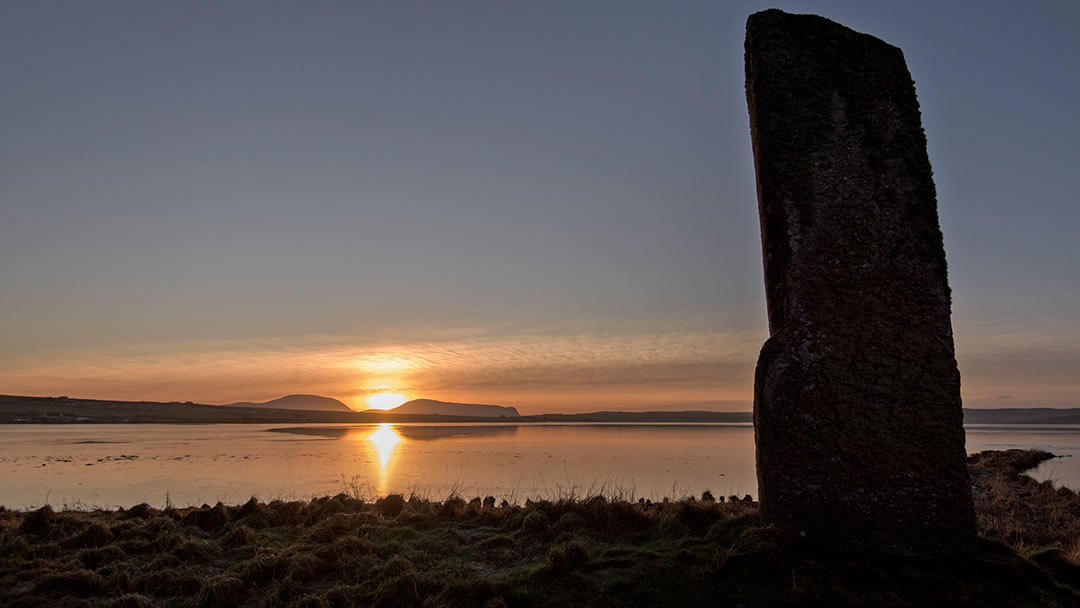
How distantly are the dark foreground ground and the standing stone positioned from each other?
0.44m

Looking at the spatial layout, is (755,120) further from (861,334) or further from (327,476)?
(327,476)

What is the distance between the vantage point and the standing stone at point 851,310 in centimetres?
524

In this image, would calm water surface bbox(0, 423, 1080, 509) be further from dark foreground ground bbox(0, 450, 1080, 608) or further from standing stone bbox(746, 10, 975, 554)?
standing stone bbox(746, 10, 975, 554)

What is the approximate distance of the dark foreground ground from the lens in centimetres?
471

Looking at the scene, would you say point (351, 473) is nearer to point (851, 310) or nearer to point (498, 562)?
point (498, 562)

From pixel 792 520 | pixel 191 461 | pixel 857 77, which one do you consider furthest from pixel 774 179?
pixel 191 461

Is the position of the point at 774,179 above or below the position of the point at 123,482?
above

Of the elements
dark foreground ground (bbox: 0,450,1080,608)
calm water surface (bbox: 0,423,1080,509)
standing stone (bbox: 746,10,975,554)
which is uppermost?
standing stone (bbox: 746,10,975,554)

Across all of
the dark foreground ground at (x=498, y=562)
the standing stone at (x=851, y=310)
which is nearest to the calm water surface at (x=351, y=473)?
the dark foreground ground at (x=498, y=562)

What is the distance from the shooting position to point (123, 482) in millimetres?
15125

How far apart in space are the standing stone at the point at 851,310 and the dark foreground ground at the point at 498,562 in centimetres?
44

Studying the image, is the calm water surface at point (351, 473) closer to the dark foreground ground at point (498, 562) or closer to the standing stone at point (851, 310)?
the dark foreground ground at point (498, 562)

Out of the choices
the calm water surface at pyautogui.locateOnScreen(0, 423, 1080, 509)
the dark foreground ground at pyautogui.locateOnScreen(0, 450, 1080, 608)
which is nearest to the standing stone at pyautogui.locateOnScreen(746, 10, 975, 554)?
the dark foreground ground at pyautogui.locateOnScreen(0, 450, 1080, 608)

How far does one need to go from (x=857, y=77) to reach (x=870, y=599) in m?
Result: 4.53
